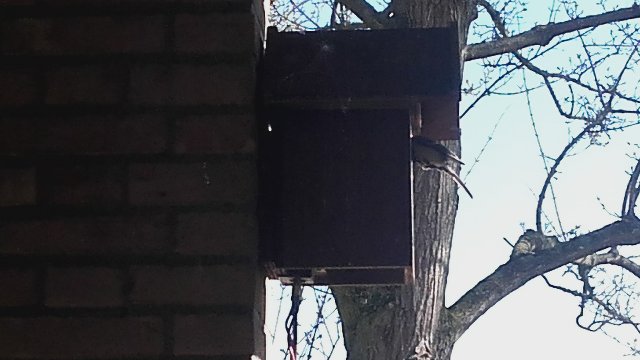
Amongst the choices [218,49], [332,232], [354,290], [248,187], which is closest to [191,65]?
[218,49]

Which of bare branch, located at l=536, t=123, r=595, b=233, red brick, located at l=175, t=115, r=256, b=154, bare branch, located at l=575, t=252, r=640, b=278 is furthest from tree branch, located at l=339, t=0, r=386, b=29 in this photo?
red brick, located at l=175, t=115, r=256, b=154

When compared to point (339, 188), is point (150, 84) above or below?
above

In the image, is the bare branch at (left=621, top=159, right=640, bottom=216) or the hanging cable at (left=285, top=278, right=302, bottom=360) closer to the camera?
the hanging cable at (left=285, top=278, right=302, bottom=360)

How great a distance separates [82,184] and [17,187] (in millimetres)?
113

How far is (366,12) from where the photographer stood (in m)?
5.13

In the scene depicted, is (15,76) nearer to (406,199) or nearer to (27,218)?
(27,218)

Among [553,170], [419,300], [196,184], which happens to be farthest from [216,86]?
[553,170]

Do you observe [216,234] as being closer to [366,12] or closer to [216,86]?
[216,86]

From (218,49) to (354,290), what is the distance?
113 inches

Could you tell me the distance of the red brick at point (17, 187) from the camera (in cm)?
181

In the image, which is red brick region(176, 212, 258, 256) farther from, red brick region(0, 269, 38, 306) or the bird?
the bird

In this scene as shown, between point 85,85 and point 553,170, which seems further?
point 553,170

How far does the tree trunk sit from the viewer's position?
4.37m

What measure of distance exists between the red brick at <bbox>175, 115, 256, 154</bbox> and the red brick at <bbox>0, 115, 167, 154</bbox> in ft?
0.13
